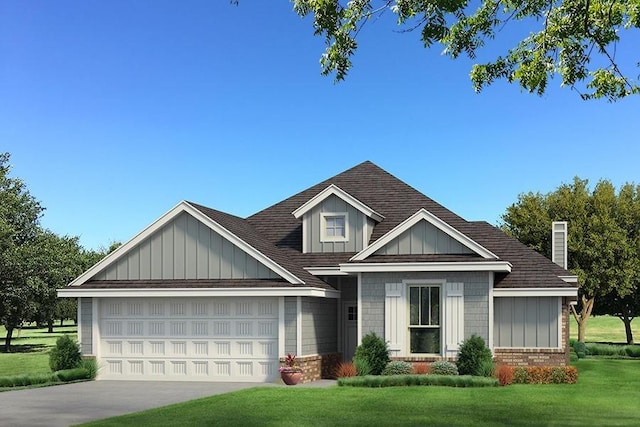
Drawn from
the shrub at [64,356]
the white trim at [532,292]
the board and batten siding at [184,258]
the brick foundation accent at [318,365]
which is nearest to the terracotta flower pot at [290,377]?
the brick foundation accent at [318,365]

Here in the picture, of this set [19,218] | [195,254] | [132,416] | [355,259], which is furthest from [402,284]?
[19,218]

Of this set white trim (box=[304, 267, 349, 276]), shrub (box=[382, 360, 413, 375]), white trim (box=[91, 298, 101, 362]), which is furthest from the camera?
white trim (box=[304, 267, 349, 276])

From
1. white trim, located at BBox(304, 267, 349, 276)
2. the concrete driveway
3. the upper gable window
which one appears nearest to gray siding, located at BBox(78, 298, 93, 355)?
the concrete driveway

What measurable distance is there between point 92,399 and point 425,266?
9.96 metres

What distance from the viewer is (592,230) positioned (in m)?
51.7

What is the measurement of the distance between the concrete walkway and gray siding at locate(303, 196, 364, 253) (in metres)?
4.91

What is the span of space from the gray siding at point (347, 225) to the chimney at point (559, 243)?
769 cm

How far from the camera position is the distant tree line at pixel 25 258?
157ft

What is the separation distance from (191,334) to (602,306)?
3921 centimetres

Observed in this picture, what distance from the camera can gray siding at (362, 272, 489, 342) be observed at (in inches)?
984

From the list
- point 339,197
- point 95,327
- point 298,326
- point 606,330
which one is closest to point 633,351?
point 339,197

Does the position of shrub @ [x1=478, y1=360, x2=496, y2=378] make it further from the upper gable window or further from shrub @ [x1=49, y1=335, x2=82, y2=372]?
shrub @ [x1=49, y1=335, x2=82, y2=372]

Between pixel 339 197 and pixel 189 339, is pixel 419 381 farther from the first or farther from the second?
pixel 339 197

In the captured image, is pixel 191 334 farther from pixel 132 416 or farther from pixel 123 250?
pixel 132 416
